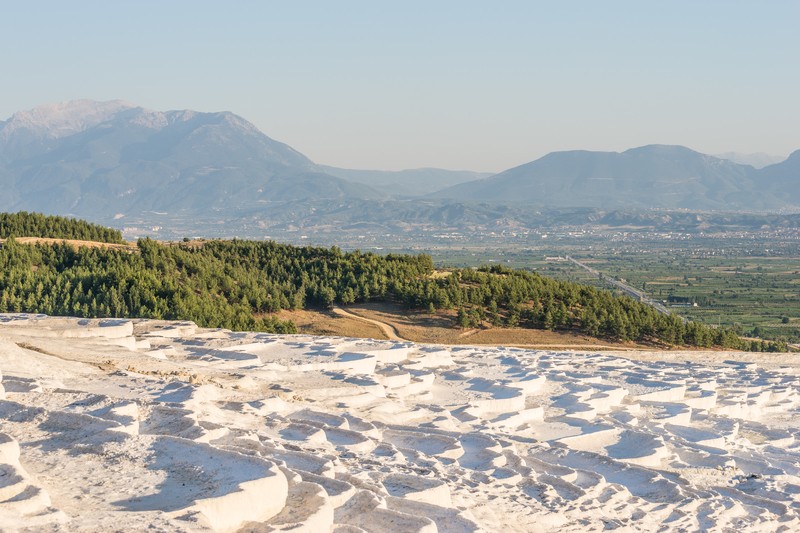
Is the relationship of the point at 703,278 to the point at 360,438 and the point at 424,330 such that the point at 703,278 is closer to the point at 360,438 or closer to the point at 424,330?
the point at 424,330

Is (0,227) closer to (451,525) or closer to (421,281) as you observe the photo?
(421,281)

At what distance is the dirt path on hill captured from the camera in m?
30.0

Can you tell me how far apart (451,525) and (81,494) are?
13.1 ft

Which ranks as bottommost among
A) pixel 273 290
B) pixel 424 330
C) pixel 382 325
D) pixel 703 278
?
pixel 703 278

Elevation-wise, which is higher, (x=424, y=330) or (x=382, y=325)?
(x=382, y=325)

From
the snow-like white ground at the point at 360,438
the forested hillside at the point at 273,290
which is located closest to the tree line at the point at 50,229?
the forested hillside at the point at 273,290

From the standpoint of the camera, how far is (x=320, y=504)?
10.4m

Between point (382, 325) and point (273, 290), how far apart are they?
442 centimetres

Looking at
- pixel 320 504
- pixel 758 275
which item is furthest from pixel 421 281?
pixel 758 275

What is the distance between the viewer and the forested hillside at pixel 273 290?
28109mm

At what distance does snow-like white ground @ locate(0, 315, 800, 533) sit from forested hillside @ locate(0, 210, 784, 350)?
17.0 ft

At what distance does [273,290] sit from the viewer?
3331cm

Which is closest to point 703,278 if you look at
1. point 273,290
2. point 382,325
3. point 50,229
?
point 50,229

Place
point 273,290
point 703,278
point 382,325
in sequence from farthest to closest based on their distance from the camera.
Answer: point 703,278, point 273,290, point 382,325
